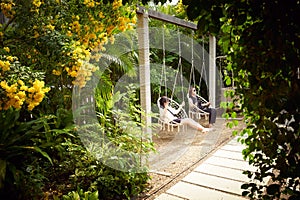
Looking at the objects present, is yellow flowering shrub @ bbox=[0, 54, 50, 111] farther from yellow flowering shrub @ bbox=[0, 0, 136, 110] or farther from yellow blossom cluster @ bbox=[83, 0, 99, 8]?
yellow blossom cluster @ bbox=[83, 0, 99, 8]

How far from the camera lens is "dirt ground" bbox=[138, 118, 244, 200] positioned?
7.48 ft

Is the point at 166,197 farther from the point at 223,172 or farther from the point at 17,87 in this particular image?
the point at 17,87

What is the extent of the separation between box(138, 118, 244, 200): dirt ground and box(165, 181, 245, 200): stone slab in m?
0.11

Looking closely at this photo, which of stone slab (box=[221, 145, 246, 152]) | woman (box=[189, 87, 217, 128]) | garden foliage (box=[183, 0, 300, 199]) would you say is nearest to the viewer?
garden foliage (box=[183, 0, 300, 199])

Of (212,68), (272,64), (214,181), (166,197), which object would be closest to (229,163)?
(214,181)

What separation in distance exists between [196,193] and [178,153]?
117cm

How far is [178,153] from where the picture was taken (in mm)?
3154

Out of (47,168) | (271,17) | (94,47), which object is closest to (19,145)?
(47,168)

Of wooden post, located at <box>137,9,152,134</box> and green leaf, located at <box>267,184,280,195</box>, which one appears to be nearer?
green leaf, located at <box>267,184,280,195</box>

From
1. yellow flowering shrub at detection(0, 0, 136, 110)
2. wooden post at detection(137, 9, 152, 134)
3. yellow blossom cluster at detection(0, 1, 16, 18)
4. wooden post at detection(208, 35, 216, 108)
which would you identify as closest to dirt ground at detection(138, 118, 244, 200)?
wooden post at detection(137, 9, 152, 134)

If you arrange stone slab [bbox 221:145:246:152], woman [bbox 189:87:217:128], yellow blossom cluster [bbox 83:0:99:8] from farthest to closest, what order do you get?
1. woman [bbox 189:87:217:128]
2. stone slab [bbox 221:145:246:152]
3. yellow blossom cluster [bbox 83:0:99:8]

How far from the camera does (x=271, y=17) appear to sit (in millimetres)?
691

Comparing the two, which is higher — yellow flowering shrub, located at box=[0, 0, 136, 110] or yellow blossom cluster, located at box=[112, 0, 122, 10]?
yellow blossom cluster, located at box=[112, 0, 122, 10]

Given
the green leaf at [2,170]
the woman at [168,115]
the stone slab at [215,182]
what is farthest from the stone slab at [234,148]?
the green leaf at [2,170]
